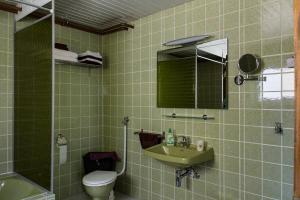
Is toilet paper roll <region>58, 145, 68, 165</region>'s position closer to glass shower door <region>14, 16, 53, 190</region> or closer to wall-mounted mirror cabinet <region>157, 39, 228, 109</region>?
glass shower door <region>14, 16, 53, 190</region>

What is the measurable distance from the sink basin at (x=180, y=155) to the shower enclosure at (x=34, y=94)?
95 centimetres

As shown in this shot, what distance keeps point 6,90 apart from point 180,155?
196cm

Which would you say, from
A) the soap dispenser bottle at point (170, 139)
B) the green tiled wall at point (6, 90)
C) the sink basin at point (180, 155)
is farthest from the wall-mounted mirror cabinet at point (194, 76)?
the green tiled wall at point (6, 90)

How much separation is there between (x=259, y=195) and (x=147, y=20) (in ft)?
7.23

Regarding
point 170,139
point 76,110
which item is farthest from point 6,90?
point 170,139

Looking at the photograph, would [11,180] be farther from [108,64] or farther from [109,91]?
[108,64]

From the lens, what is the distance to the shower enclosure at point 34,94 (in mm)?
1944

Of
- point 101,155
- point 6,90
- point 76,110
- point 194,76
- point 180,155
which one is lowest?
point 101,155

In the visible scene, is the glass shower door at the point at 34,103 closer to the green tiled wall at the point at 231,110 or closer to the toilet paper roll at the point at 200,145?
the green tiled wall at the point at 231,110

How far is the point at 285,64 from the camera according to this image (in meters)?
1.77

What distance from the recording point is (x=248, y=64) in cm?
190

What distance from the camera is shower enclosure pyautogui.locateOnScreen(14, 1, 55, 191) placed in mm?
1944

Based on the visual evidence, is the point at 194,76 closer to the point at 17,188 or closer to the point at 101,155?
the point at 101,155

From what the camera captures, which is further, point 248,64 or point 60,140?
point 60,140
